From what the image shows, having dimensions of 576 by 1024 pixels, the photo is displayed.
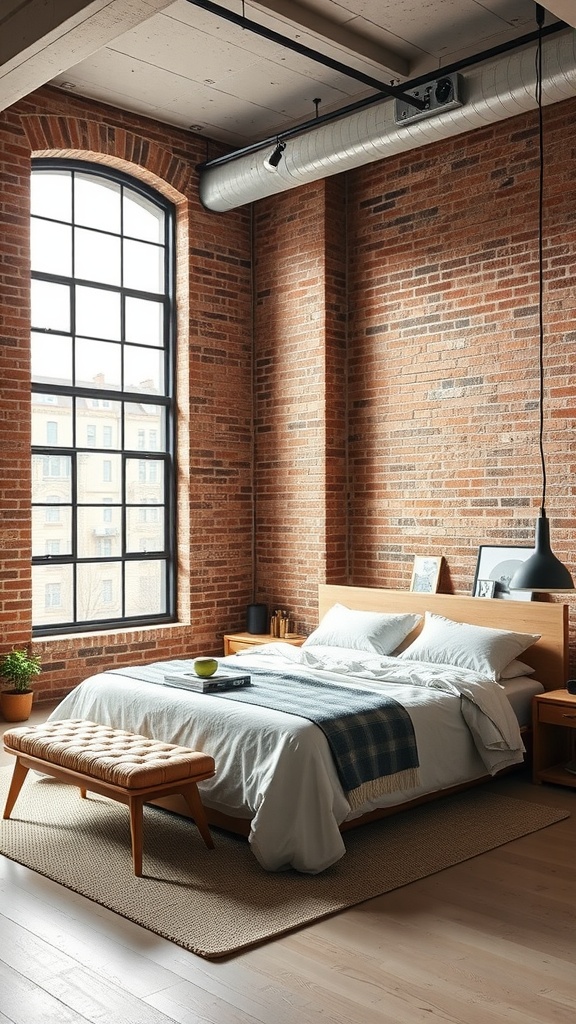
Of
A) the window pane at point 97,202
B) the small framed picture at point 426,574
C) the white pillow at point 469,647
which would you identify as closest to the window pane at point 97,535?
the window pane at point 97,202

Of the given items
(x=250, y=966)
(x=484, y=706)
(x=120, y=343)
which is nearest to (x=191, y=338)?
(x=120, y=343)

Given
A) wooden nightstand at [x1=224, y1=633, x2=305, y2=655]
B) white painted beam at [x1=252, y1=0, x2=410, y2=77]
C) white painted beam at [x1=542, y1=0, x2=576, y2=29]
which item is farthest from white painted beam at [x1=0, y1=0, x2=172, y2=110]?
wooden nightstand at [x1=224, y1=633, x2=305, y2=655]

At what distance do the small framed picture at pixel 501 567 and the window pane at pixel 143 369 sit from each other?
292 cm

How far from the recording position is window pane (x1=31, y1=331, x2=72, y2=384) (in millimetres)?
6883

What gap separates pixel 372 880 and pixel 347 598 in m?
3.25

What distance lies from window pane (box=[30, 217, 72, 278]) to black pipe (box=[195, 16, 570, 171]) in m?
1.27

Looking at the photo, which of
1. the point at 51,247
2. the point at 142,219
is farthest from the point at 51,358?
the point at 142,219

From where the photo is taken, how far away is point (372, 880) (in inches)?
152

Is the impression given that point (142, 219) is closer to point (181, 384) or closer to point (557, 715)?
point (181, 384)

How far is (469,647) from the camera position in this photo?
565 cm

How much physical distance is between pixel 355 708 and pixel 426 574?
95.1 inches

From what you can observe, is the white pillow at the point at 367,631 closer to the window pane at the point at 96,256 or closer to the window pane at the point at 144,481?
the window pane at the point at 144,481

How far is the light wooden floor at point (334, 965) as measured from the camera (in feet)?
9.39

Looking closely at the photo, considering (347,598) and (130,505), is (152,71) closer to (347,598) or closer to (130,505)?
(130,505)
